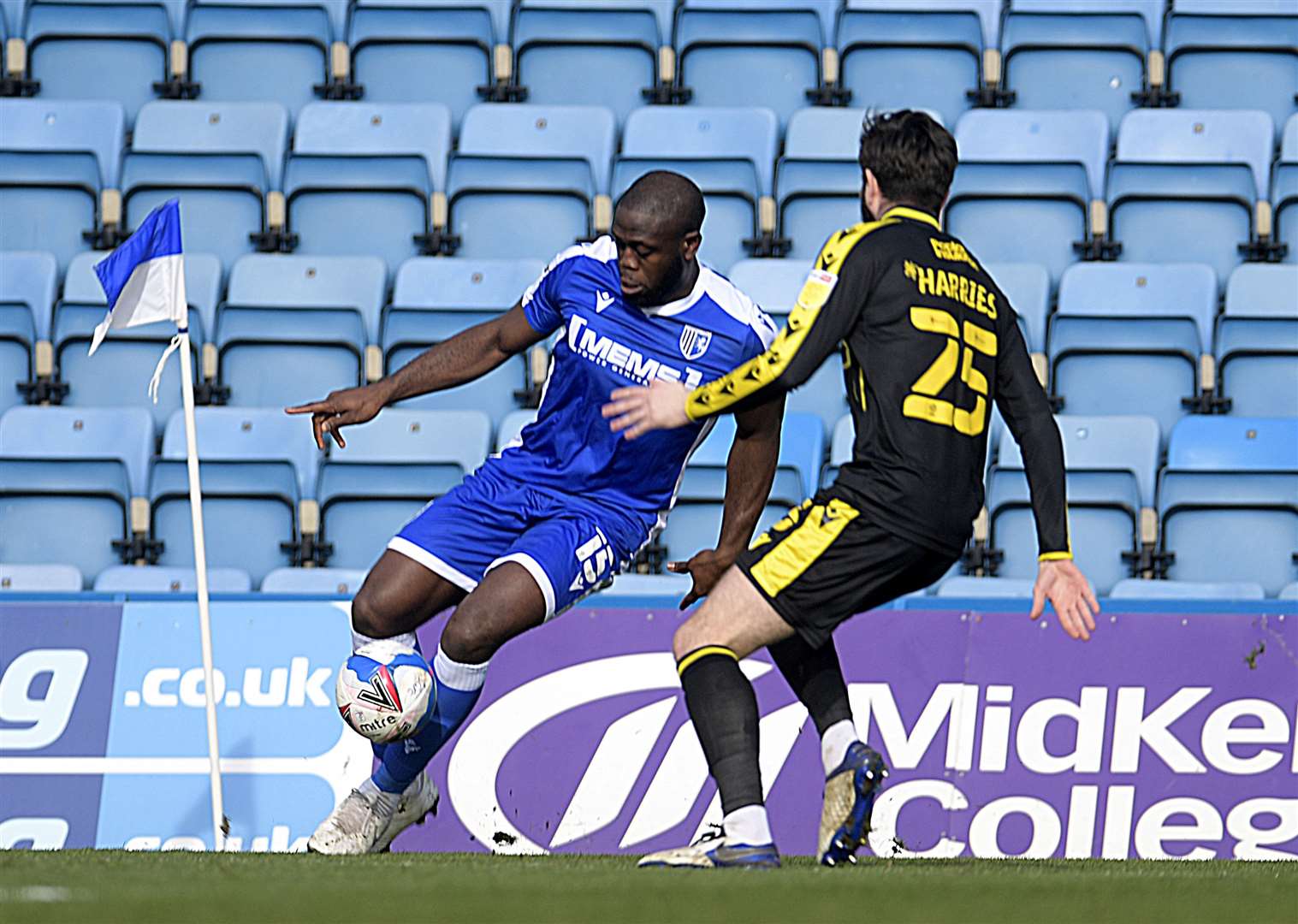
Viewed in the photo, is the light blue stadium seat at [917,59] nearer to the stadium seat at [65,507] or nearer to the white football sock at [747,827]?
the stadium seat at [65,507]

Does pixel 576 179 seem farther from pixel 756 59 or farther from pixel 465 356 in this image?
pixel 465 356

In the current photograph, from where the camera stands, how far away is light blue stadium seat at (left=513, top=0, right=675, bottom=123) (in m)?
10.2

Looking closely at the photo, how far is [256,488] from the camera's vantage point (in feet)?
26.9

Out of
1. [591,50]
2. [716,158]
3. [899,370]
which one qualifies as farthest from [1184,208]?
[899,370]

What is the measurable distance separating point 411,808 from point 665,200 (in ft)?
6.59

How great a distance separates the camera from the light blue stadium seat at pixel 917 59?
1006 centimetres

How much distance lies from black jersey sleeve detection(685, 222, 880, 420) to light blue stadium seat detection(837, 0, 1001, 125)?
235 inches

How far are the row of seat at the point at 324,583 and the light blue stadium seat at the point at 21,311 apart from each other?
136 centimetres

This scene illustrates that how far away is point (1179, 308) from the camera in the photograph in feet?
29.4

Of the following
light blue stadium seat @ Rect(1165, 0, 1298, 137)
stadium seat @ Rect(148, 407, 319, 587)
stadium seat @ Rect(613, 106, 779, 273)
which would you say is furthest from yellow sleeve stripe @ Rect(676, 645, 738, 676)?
light blue stadium seat @ Rect(1165, 0, 1298, 137)

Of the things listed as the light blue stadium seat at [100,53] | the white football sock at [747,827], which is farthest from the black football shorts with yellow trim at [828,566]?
the light blue stadium seat at [100,53]

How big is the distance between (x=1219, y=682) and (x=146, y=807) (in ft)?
13.2

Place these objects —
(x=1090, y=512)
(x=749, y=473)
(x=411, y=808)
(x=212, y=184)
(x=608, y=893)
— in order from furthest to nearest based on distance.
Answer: (x=212, y=184) → (x=1090, y=512) → (x=411, y=808) → (x=749, y=473) → (x=608, y=893)

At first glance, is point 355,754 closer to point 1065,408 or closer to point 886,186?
point 886,186
